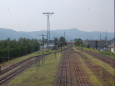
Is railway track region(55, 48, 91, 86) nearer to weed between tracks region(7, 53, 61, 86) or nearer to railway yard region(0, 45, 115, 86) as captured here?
railway yard region(0, 45, 115, 86)

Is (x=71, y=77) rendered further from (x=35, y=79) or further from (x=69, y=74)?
(x=35, y=79)

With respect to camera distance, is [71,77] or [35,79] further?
[71,77]

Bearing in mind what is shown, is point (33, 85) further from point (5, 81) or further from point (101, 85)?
point (101, 85)

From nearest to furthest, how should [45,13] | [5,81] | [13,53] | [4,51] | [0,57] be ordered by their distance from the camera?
[5,81] < [0,57] < [4,51] < [13,53] < [45,13]

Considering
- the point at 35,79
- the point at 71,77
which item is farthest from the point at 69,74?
the point at 35,79

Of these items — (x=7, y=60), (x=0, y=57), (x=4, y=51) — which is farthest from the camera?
(x=7, y=60)

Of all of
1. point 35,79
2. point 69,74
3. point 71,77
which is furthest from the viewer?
point 69,74

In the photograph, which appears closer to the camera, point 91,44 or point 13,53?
point 13,53

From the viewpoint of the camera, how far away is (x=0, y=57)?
35.7m

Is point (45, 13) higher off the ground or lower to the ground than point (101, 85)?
higher

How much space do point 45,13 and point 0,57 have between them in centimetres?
2872

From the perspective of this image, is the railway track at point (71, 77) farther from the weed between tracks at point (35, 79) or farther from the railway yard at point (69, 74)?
the weed between tracks at point (35, 79)

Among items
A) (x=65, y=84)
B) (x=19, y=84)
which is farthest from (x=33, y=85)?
(x=65, y=84)

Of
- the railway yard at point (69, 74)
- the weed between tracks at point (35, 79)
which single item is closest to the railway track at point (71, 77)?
the railway yard at point (69, 74)
